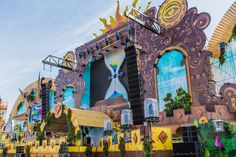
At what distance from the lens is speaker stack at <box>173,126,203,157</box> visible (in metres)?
10.8

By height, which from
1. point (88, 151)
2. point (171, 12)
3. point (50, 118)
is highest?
point (171, 12)

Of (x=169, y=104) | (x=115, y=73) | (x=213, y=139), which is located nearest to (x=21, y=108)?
(x=115, y=73)

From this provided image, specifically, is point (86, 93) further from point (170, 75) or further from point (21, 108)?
point (21, 108)

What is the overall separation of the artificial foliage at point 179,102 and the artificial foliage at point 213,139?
25.4 ft

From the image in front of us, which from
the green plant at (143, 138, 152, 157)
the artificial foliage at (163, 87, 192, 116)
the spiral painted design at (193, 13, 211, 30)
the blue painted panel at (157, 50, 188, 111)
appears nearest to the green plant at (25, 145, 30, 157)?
the blue painted panel at (157, 50, 188, 111)

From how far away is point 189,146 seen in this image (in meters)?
11.2

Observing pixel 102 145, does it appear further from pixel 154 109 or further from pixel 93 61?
pixel 93 61

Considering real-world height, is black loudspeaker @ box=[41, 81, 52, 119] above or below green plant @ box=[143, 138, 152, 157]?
above

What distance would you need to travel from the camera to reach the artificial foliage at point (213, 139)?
9766mm

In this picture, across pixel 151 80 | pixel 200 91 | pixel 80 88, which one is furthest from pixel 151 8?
pixel 80 88

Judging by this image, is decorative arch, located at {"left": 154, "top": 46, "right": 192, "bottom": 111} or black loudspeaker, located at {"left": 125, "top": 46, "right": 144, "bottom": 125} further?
decorative arch, located at {"left": 154, "top": 46, "right": 192, "bottom": 111}

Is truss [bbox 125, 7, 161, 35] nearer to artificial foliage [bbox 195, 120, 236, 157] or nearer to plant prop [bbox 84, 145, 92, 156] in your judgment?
plant prop [bbox 84, 145, 92, 156]

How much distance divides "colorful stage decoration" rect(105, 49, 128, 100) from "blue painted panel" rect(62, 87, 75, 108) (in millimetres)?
6036

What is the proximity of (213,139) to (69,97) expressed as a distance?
24575 mm
